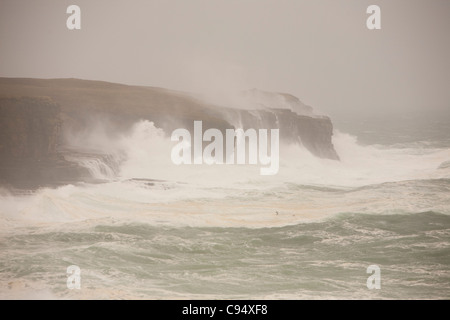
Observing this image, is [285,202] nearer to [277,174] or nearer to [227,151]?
[277,174]

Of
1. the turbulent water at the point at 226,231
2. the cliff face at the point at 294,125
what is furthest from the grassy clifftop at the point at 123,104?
the cliff face at the point at 294,125

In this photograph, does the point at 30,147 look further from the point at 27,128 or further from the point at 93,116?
the point at 93,116

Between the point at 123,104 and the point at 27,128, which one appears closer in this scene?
the point at 27,128

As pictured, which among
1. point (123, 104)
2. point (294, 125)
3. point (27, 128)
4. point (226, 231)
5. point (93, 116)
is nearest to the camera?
point (226, 231)

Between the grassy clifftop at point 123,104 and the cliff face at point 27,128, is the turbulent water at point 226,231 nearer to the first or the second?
the grassy clifftop at point 123,104

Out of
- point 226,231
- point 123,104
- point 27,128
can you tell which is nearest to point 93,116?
point 123,104

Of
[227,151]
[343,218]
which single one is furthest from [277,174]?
[343,218]

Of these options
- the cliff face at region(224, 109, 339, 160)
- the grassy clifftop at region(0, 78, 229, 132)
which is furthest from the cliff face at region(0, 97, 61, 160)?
the cliff face at region(224, 109, 339, 160)

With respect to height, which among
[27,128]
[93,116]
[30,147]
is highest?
[93,116]
